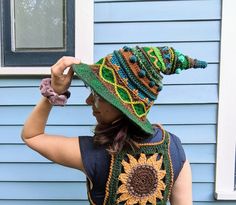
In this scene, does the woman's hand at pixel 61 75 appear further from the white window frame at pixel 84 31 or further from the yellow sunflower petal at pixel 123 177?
the white window frame at pixel 84 31

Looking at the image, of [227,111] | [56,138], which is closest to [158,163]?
→ [56,138]

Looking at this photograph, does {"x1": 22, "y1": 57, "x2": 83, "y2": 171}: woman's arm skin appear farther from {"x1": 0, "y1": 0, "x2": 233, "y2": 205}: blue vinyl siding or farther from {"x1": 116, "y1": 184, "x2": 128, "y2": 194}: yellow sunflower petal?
{"x1": 0, "y1": 0, "x2": 233, "y2": 205}: blue vinyl siding

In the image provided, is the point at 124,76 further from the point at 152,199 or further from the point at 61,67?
the point at 152,199

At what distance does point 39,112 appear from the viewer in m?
1.28

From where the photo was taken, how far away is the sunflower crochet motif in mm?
1243

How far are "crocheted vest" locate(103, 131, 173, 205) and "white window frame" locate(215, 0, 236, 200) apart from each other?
0.78 metres

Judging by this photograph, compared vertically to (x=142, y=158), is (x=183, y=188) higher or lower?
lower

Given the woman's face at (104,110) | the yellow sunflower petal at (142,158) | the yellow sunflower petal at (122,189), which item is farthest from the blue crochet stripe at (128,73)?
the yellow sunflower petal at (122,189)

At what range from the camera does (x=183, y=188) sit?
1354 mm

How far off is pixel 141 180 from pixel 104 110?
0.91ft

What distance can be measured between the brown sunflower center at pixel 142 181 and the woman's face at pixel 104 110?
19cm

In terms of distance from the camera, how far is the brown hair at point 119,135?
3.97ft

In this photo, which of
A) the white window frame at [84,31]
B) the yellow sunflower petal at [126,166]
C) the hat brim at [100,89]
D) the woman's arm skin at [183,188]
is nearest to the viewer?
the hat brim at [100,89]

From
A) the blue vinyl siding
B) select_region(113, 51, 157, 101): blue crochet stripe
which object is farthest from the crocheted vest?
the blue vinyl siding
